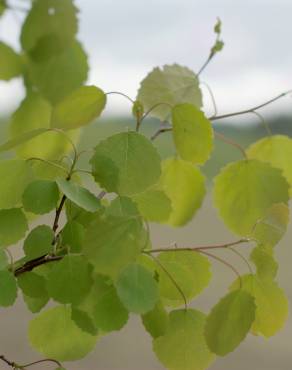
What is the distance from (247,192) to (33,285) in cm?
13

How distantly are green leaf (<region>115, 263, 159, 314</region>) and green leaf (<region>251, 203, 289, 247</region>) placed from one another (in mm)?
69

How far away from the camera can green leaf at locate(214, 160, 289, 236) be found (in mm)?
410

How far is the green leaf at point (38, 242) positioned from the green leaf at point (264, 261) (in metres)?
0.10

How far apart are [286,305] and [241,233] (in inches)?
2.0

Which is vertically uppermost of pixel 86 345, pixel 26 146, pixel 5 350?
pixel 26 146

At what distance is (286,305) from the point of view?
39 centimetres

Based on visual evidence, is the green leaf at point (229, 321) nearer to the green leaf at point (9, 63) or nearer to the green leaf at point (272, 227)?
the green leaf at point (272, 227)

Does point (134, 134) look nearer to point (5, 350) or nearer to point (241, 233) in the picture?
point (241, 233)

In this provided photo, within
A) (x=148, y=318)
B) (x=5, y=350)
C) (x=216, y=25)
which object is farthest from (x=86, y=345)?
(x=5, y=350)

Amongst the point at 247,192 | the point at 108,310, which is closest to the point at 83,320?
the point at 108,310

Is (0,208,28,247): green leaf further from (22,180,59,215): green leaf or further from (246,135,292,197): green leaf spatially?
(246,135,292,197): green leaf

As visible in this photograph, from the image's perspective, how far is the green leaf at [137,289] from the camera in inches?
13.0

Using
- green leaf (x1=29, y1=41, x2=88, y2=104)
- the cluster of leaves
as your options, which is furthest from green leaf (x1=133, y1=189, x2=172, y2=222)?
green leaf (x1=29, y1=41, x2=88, y2=104)

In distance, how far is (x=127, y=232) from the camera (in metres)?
0.33
